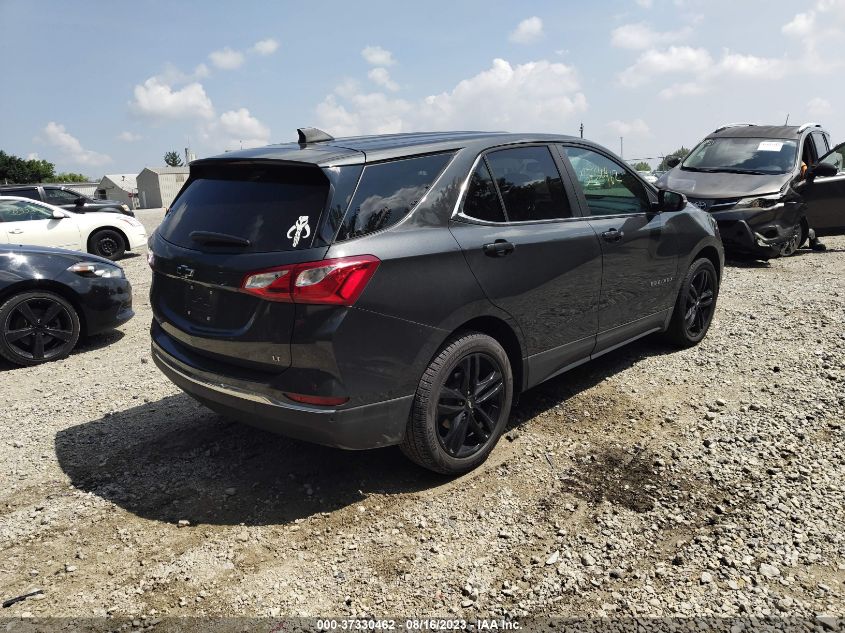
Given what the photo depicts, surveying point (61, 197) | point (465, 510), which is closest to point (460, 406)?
point (465, 510)

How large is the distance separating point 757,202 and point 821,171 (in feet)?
4.89

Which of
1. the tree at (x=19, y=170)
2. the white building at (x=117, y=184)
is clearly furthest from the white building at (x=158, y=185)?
the tree at (x=19, y=170)

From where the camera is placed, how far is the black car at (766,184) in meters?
9.05

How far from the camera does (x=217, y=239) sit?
304 centimetres

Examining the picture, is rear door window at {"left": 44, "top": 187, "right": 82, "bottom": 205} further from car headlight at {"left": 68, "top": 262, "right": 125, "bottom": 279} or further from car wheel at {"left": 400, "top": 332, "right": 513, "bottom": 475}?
car wheel at {"left": 400, "top": 332, "right": 513, "bottom": 475}

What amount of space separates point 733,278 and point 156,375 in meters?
7.32

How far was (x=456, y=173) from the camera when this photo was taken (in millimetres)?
3297

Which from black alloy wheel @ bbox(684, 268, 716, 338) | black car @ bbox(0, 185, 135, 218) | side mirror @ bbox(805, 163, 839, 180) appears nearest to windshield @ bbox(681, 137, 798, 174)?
side mirror @ bbox(805, 163, 839, 180)

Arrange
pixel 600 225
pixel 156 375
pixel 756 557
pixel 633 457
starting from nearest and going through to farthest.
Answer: pixel 756 557, pixel 633 457, pixel 600 225, pixel 156 375

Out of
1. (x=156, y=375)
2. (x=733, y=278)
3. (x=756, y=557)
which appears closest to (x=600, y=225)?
(x=756, y=557)

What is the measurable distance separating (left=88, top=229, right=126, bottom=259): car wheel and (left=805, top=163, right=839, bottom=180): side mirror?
492 inches

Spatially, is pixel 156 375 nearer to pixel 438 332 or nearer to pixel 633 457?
pixel 438 332

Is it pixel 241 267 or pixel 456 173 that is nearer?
pixel 241 267

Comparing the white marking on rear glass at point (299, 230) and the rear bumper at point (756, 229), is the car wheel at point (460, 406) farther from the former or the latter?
the rear bumper at point (756, 229)
